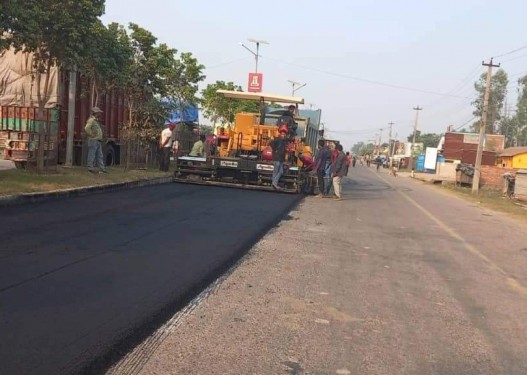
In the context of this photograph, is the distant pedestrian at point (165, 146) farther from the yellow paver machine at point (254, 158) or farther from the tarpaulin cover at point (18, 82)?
the tarpaulin cover at point (18, 82)

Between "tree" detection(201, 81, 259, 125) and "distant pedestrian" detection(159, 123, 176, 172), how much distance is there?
13.0m

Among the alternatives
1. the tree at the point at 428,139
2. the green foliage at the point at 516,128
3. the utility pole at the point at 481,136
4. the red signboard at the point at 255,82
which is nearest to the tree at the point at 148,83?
the red signboard at the point at 255,82

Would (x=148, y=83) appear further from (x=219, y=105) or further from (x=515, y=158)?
(x=515, y=158)

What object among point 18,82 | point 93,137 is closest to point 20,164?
point 93,137

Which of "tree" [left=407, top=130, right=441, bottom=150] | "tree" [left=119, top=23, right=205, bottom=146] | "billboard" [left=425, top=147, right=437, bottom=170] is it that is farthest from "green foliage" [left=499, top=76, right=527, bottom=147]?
"tree" [left=119, top=23, right=205, bottom=146]

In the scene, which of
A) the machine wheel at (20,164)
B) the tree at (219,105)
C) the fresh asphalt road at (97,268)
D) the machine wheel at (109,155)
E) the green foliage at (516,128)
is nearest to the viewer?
the fresh asphalt road at (97,268)

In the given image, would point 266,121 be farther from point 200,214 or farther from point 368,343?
point 368,343

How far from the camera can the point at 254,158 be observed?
18312mm

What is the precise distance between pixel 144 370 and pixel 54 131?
1340 cm

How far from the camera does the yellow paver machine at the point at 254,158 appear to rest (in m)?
17.5

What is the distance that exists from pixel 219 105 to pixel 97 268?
30338mm

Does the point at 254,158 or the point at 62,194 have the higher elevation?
the point at 254,158

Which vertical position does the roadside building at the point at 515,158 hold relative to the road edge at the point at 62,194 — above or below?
above

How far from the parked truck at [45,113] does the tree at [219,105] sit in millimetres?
13641
